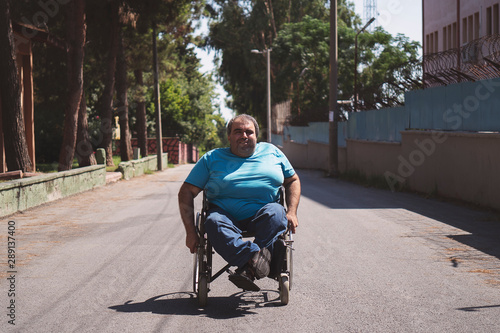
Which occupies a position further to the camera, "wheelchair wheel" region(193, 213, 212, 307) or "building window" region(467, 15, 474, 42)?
"building window" region(467, 15, 474, 42)

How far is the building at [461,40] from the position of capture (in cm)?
1433

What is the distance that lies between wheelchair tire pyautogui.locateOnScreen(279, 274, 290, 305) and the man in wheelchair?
107 mm

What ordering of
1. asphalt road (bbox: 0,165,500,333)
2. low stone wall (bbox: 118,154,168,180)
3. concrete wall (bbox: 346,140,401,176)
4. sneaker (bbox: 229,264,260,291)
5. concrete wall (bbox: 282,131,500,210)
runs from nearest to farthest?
asphalt road (bbox: 0,165,500,333)
sneaker (bbox: 229,264,260,291)
concrete wall (bbox: 282,131,500,210)
concrete wall (bbox: 346,140,401,176)
low stone wall (bbox: 118,154,168,180)

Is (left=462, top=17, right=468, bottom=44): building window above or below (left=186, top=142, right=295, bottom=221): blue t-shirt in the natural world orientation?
above

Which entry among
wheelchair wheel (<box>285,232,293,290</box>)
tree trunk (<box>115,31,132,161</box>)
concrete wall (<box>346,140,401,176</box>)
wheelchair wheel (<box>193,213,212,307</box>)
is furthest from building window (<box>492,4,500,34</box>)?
wheelchair wheel (<box>193,213,212,307</box>)

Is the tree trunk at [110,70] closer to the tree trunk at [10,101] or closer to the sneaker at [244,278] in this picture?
the tree trunk at [10,101]

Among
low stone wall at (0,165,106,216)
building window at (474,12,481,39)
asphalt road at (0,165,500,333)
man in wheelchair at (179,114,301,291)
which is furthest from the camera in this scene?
building window at (474,12,481,39)

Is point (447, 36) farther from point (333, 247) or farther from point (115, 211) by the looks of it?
point (333, 247)

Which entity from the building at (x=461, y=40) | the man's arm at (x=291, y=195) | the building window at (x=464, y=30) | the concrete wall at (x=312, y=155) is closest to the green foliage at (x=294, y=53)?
the concrete wall at (x=312, y=155)

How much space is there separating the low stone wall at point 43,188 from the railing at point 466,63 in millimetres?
8761

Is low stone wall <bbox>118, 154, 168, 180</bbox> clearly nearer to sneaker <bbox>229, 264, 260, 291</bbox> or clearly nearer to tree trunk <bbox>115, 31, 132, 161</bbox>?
tree trunk <bbox>115, 31, 132, 161</bbox>

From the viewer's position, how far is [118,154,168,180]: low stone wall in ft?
88.2

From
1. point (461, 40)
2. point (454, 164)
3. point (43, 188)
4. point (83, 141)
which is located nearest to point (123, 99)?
point (83, 141)

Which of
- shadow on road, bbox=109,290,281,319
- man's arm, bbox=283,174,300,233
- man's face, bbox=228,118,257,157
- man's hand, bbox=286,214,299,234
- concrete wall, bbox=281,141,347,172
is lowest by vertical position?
concrete wall, bbox=281,141,347,172
